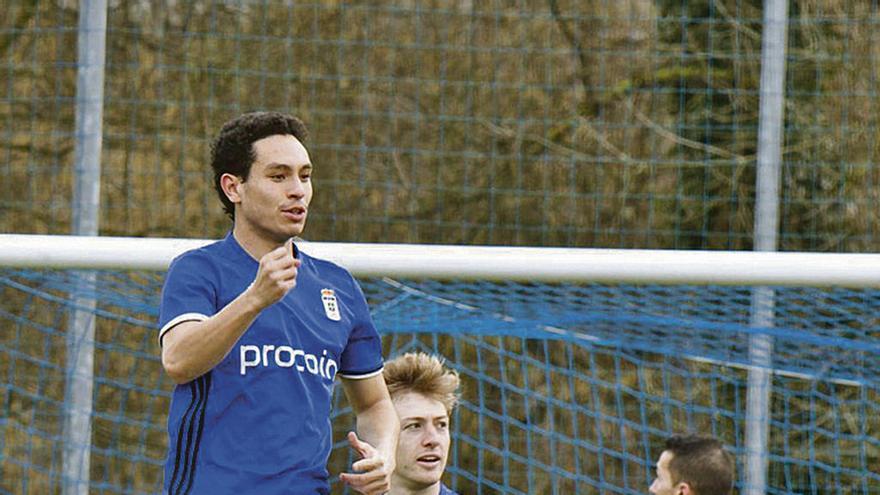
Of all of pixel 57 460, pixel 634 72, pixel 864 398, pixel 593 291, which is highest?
pixel 634 72

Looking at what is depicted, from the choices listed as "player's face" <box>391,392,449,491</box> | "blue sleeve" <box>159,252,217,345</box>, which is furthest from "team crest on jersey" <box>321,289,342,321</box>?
"player's face" <box>391,392,449,491</box>

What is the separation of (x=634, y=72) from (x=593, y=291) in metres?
3.17

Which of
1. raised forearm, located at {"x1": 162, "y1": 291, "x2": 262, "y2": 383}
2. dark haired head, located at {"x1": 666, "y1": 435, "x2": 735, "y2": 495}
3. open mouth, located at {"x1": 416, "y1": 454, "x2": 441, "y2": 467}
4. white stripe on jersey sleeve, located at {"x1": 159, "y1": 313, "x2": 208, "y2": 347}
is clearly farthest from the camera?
dark haired head, located at {"x1": 666, "y1": 435, "x2": 735, "y2": 495}

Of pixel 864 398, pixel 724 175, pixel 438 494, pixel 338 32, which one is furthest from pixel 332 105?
pixel 438 494

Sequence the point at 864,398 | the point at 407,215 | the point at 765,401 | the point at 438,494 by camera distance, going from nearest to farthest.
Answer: the point at 438,494
the point at 765,401
the point at 864,398
the point at 407,215

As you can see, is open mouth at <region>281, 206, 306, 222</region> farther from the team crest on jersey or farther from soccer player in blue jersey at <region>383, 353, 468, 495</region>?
soccer player in blue jersey at <region>383, 353, 468, 495</region>

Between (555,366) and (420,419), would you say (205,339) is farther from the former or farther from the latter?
(555,366)

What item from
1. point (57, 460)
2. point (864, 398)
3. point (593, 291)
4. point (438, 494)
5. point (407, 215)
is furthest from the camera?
point (407, 215)

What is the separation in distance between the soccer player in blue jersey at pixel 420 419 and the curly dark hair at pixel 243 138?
3.37ft

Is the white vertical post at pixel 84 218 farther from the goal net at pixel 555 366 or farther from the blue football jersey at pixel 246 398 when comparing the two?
the blue football jersey at pixel 246 398

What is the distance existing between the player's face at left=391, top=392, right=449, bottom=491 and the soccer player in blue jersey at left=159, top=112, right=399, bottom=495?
0.67m

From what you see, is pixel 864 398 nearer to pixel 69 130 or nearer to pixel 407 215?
pixel 407 215

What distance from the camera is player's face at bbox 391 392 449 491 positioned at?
12.8ft

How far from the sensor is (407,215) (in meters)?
8.14
